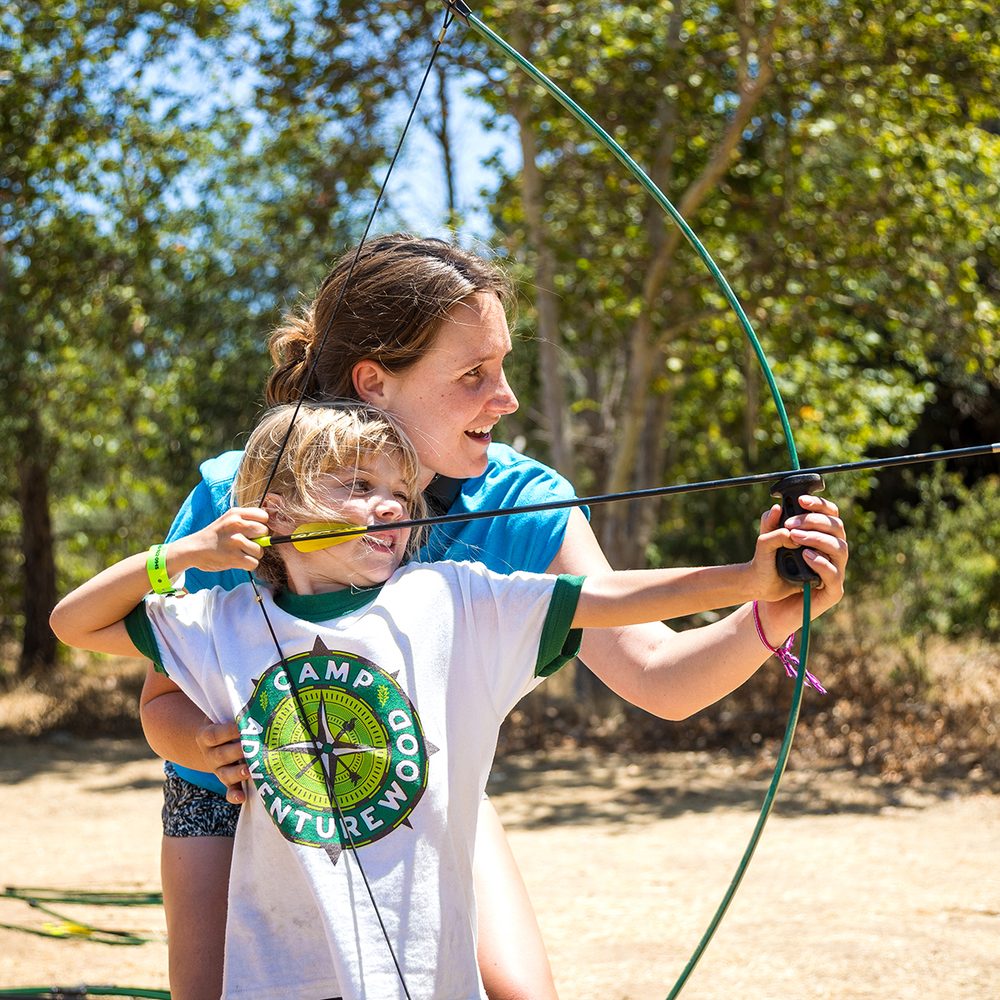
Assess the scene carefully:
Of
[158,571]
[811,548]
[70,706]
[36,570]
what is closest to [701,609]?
[811,548]

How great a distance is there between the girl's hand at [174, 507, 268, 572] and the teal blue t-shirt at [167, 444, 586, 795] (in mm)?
371

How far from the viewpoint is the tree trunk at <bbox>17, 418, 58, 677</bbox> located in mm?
11727

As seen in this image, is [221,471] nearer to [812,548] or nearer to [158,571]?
[158,571]

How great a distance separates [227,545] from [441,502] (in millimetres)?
587

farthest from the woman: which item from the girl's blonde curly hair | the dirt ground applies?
the dirt ground

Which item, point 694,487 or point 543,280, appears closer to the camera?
point 694,487

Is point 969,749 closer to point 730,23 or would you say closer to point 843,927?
point 843,927

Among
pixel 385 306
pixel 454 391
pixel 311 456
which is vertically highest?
pixel 385 306

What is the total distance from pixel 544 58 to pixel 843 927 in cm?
543

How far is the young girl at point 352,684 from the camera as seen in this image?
5.99ft

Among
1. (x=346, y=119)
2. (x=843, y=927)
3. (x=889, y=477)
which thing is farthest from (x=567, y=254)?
(x=889, y=477)

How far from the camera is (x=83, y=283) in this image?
31.0 feet

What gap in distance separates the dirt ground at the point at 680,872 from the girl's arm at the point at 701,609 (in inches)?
89.0

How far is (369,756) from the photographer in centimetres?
189
